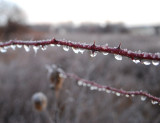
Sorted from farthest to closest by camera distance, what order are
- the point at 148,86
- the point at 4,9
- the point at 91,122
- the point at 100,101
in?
the point at 4,9 < the point at 148,86 < the point at 100,101 < the point at 91,122

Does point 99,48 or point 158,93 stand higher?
point 99,48

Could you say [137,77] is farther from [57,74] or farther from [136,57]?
[136,57]

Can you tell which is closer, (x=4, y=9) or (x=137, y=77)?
(x=137, y=77)

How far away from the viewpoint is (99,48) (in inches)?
13.1

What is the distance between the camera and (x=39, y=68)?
3.68 m

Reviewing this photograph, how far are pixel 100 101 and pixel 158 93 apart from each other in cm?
71

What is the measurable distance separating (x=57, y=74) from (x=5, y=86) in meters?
1.70

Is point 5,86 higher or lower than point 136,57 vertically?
lower

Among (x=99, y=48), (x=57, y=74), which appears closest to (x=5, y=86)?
(x=57, y=74)

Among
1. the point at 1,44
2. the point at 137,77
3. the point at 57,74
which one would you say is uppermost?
the point at 1,44

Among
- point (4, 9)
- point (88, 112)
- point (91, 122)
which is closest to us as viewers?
point (91, 122)

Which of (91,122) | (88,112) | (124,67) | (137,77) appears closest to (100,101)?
(88,112)

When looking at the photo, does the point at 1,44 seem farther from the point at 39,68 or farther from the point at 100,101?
the point at 39,68

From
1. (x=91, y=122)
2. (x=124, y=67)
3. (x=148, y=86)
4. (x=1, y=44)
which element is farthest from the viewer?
(x=124, y=67)
